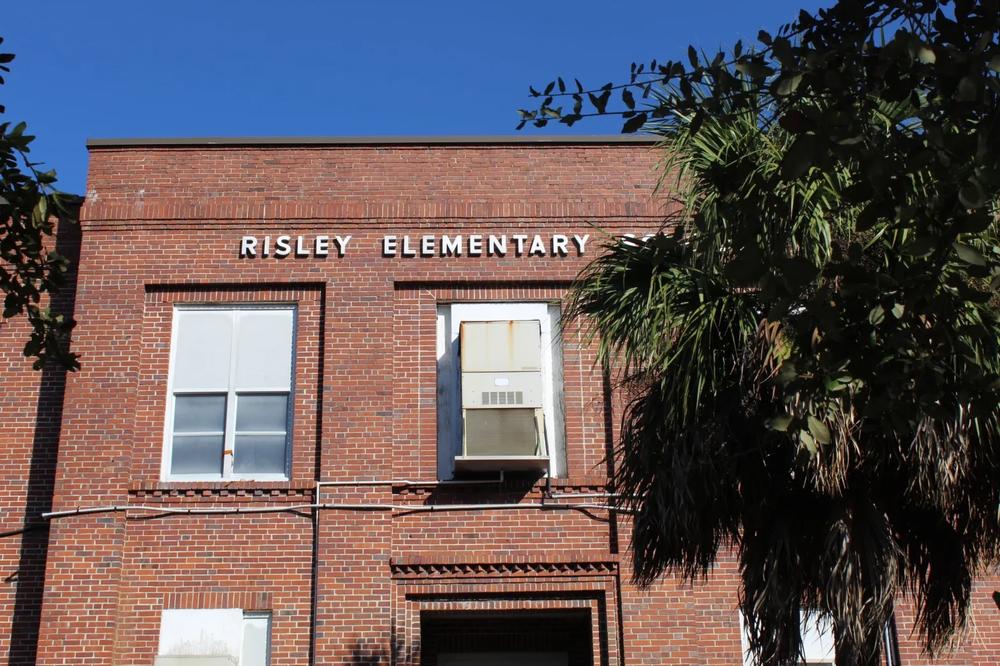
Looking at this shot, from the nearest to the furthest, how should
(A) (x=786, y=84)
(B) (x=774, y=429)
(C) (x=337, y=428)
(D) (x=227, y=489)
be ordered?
1. (A) (x=786, y=84)
2. (B) (x=774, y=429)
3. (D) (x=227, y=489)
4. (C) (x=337, y=428)

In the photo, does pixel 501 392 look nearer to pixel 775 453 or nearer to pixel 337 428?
pixel 337 428

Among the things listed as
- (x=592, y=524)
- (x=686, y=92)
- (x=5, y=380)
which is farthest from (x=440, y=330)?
(x=686, y=92)

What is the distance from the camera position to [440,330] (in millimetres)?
16016

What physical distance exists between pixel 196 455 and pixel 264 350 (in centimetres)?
156

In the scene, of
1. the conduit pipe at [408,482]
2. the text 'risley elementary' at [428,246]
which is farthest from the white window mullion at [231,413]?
the conduit pipe at [408,482]

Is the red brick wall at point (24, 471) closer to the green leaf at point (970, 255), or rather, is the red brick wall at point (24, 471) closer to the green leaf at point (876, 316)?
the green leaf at point (876, 316)

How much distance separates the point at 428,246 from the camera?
16.2 m

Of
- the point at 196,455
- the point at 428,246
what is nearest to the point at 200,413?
the point at 196,455

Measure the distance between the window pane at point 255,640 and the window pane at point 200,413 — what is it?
7.95 ft

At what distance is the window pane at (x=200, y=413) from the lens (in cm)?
1566

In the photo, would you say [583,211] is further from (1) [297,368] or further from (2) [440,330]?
(1) [297,368]

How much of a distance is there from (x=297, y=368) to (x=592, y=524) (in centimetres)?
416

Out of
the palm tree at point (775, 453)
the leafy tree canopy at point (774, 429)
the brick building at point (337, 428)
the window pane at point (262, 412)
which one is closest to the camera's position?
the leafy tree canopy at point (774, 429)

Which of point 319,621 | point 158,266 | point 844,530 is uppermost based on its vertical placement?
point 158,266
